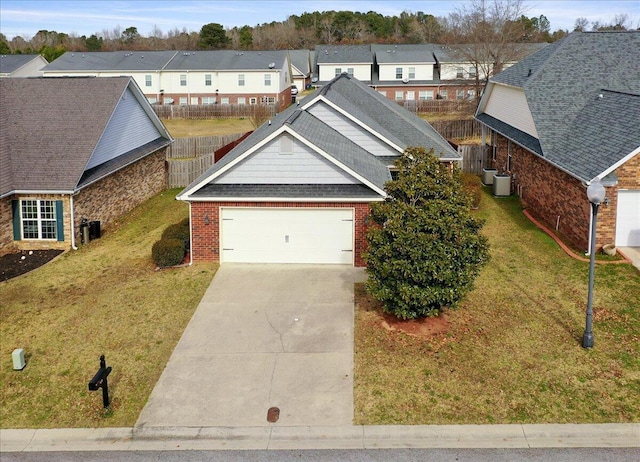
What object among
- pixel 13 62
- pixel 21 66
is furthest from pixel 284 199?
pixel 13 62

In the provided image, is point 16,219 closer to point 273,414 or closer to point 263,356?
point 263,356

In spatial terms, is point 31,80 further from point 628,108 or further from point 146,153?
point 628,108

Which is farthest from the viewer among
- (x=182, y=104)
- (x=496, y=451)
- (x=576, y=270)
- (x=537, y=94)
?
(x=182, y=104)

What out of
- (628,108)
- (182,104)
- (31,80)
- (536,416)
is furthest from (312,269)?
(182,104)

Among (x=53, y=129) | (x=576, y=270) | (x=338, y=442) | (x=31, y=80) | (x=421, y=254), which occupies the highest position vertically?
(x=31, y=80)

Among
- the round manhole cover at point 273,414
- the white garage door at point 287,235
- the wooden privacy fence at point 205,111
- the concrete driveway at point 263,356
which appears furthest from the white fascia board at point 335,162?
the wooden privacy fence at point 205,111
